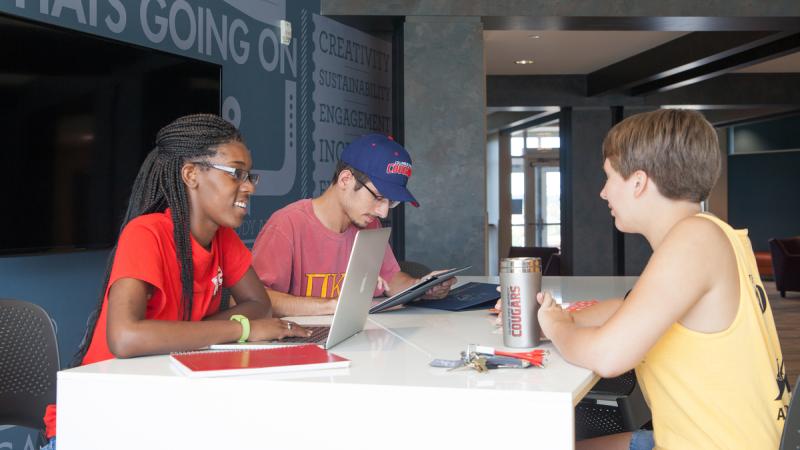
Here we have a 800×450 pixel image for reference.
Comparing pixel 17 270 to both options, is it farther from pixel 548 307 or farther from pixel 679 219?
pixel 679 219

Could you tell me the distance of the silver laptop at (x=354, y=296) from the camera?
5.35ft

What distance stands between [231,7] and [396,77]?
5.65 ft

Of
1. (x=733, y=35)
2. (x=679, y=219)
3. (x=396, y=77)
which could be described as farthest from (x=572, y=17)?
(x=679, y=219)

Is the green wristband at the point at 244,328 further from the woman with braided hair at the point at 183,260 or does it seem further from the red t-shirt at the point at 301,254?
the red t-shirt at the point at 301,254

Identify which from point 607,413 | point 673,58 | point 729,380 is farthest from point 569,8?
point 729,380

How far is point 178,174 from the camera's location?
6.18 ft

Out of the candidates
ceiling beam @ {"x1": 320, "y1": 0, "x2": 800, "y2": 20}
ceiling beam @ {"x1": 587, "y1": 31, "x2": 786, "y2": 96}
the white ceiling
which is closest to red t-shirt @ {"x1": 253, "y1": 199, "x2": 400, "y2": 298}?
ceiling beam @ {"x1": 320, "y1": 0, "x2": 800, "y2": 20}

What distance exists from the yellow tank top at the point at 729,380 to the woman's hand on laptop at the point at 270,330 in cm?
78

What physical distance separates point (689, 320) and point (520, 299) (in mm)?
336

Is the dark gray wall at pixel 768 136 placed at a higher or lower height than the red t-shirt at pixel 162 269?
higher

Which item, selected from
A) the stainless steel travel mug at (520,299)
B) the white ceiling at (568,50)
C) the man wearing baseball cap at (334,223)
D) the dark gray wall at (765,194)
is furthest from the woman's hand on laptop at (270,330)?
the dark gray wall at (765,194)

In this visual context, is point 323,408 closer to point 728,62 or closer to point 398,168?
point 398,168

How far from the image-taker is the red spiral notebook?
137 centimetres

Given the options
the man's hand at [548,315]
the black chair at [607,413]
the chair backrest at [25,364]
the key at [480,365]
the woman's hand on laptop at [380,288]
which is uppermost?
the man's hand at [548,315]
